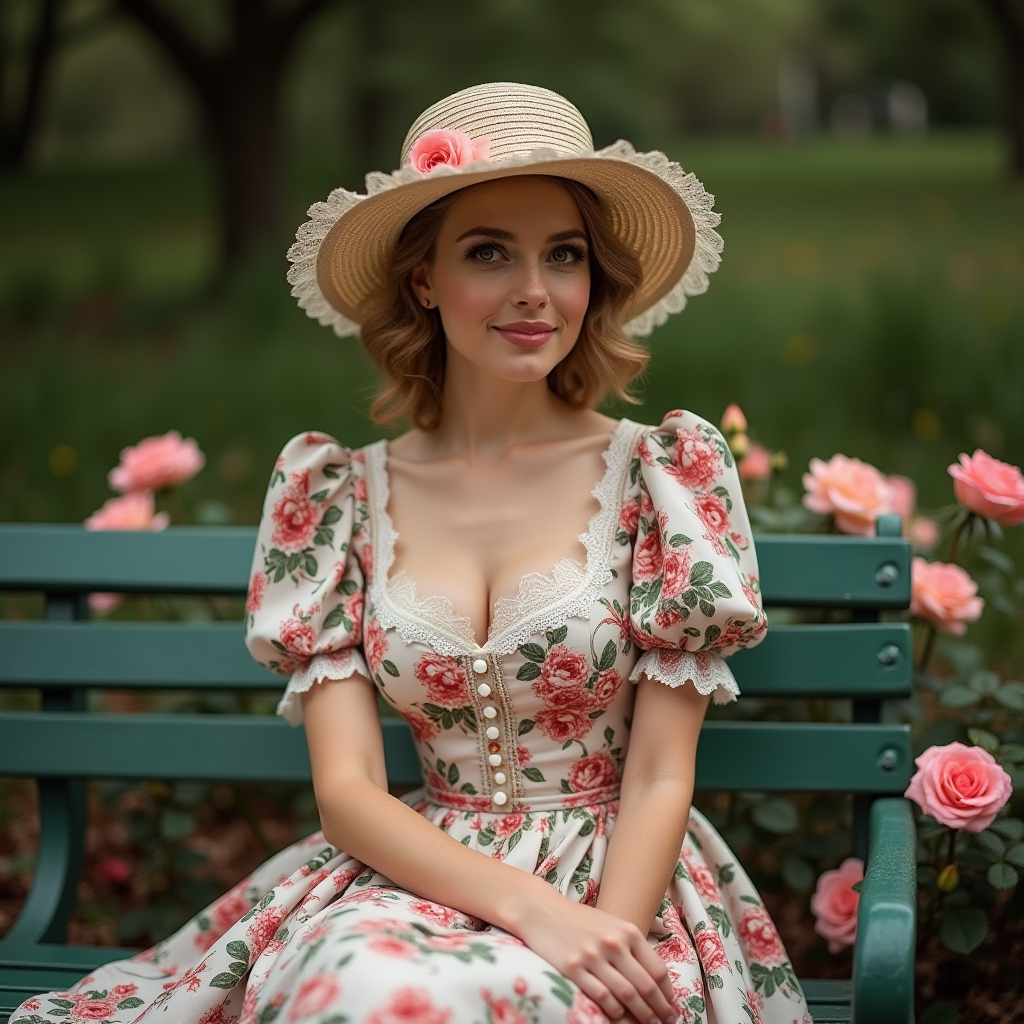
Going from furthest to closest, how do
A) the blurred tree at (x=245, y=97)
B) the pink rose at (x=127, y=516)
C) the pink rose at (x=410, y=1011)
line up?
the blurred tree at (x=245, y=97) < the pink rose at (x=127, y=516) < the pink rose at (x=410, y=1011)

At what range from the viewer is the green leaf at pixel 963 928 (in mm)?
2531

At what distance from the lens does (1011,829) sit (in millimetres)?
2539

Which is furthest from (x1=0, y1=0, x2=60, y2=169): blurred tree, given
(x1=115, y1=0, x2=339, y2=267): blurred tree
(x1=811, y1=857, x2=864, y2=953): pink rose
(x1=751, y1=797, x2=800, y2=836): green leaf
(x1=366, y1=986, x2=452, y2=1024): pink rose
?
(x1=366, y1=986, x2=452, y2=1024): pink rose

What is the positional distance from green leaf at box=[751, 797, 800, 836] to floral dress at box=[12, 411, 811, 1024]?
1.40 feet

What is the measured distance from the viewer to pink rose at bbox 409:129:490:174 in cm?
226

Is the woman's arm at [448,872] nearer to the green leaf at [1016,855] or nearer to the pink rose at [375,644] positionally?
the pink rose at [375,644]

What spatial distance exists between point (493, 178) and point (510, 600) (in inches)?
29.4

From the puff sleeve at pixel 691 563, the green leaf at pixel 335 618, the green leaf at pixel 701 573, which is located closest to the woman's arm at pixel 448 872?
the green leaf at pixel 335 618

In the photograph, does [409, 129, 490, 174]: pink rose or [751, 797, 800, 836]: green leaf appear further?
[751, 797, 800, 836]: green leaf

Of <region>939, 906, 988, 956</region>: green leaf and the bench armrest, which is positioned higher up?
the bench armrest

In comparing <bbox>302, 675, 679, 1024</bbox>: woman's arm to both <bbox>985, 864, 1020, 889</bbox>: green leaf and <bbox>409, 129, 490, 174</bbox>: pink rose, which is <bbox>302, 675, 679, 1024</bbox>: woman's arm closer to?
<bbox>985, 864, 1020, 889</bbox>: green leaf

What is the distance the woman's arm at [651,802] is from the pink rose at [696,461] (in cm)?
38

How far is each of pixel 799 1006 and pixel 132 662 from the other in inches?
60.9

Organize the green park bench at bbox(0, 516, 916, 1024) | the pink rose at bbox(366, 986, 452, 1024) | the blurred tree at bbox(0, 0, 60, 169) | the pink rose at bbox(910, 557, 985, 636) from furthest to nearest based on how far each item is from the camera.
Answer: the blurred tree at bbox(0, 0, 60, 169)
the pink rose at bbox(910, 557, 985, 636)
the green park bench at bbox(0, 516, 916, 1024)
the pink rose at bbox(366, 986, 452, 1024)
